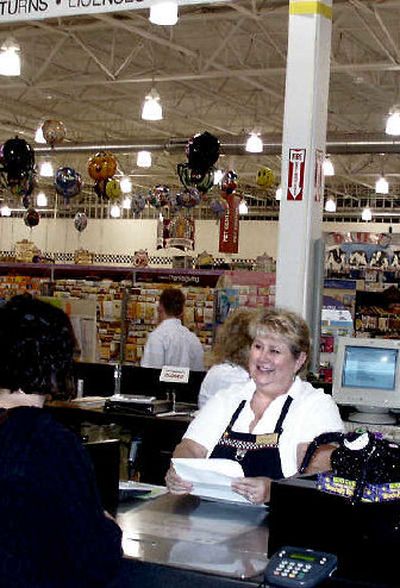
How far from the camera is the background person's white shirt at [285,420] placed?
353 cm

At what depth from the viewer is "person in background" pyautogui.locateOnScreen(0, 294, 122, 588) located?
1.94 meters

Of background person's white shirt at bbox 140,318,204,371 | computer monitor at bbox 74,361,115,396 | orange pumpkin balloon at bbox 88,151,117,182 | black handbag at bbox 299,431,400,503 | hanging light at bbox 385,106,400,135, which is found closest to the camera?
black handbag at bbox 299,431,400,503

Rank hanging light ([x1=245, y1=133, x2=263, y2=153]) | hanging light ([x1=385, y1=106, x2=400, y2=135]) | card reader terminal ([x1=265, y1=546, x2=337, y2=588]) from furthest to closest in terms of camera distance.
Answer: hanging light ([x1=245, y1=133, x2=263, y2=153])
hanging light ([x1=385, y1=106, x2=400, y2=135])
card reader terminal ([x1=265, y1=546, x2=337, y2=588])

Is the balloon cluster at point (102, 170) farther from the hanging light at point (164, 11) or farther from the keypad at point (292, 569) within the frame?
the keypad at point (292, 569)

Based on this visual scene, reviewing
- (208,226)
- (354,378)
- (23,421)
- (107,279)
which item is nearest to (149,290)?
(107,279)

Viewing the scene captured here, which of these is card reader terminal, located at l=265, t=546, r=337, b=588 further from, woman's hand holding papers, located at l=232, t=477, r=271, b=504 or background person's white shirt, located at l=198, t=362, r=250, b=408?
background person's white shirt, located at l=198, t=362, r=250, b=408

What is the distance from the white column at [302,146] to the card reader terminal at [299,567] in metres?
3.71

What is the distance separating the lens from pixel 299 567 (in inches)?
90.7

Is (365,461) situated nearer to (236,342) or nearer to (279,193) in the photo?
(236,342)

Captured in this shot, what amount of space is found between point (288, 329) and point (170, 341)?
4.62 m

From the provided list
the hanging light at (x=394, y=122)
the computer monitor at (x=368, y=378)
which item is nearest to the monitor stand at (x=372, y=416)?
the computer monitor at (x=368, y=378)

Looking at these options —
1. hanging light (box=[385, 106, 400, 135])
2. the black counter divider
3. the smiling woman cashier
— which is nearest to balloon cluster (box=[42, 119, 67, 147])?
hanging light (box=[385, 106, 400, 135])

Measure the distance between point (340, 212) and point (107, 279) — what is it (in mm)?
19134

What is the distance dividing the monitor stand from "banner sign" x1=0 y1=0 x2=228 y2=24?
96.3 inches
